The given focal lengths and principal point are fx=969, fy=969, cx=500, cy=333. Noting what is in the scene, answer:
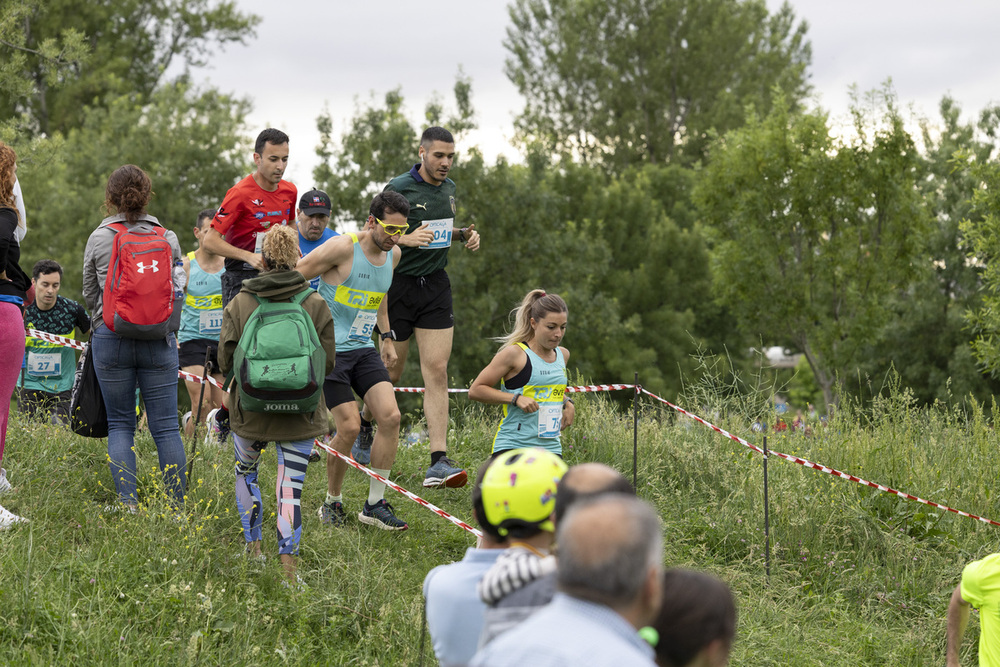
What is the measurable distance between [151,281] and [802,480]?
4.81m

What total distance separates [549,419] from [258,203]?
7.89 feet

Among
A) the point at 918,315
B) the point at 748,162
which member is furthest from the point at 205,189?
the point at 918,315

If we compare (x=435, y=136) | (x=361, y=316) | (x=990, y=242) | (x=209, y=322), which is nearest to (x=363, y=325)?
(x=361, y=316)

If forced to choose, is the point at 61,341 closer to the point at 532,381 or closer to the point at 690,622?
the point at 532,381

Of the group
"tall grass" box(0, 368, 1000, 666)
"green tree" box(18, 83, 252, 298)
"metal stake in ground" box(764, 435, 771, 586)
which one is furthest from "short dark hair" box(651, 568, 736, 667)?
"green tree" box(18, 83, 252, 298)

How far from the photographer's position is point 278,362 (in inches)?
185

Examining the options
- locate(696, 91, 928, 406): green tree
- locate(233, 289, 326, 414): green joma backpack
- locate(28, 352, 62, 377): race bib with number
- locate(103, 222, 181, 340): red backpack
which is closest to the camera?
locate(233, 289, 326, 414): green joma backpack

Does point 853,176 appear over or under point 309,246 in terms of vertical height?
over

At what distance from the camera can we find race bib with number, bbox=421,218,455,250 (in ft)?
22.0

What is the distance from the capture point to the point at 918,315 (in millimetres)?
27125

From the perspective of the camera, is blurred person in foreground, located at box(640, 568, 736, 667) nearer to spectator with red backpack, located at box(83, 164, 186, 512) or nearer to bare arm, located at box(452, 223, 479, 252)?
spectator with red backpack, located at box(83, 164, 186, 512)

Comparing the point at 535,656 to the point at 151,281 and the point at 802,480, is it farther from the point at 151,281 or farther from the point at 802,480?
the point at 802,480

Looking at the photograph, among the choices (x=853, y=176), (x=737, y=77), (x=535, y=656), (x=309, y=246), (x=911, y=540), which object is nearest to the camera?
(x=535, y=656)

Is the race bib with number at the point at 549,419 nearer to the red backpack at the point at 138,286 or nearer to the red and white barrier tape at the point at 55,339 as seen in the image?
the red backpack at the point at 138,286
